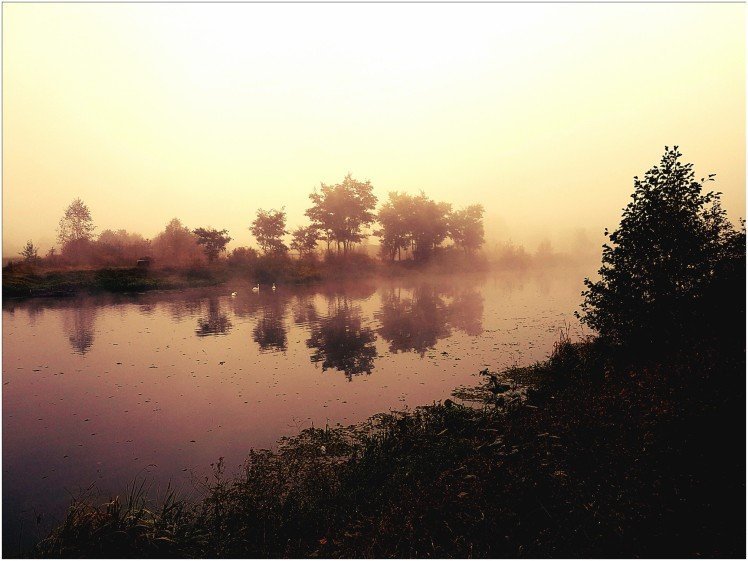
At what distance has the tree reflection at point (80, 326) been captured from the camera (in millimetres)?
21369

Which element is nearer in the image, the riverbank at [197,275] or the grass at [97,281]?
the grass at [97,281]

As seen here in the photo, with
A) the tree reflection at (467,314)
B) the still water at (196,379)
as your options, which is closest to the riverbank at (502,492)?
the still water at (196,379)

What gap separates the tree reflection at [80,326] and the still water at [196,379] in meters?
0.15

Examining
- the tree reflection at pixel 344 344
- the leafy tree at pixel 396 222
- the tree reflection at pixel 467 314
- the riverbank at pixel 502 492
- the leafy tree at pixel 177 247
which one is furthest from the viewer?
the leafy tree at pixel 396 222

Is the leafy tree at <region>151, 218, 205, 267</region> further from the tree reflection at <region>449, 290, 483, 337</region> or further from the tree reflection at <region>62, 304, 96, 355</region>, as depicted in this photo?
the tree reflection at <region>449, 290, 483, 337</region>

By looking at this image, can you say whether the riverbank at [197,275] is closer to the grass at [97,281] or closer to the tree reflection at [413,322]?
the grass at [97,281]

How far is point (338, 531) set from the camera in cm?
638

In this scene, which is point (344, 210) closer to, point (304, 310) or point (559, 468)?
point (304, 310)

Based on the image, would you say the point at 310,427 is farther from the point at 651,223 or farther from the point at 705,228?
the point at 705,228

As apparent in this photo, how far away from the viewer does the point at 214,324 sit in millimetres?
27547

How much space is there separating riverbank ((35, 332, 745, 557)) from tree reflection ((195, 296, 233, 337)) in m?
17.0

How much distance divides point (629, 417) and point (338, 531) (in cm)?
618

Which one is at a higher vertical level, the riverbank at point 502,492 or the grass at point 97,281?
the grass at point 97,281

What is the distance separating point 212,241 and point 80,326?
44.2 meters
